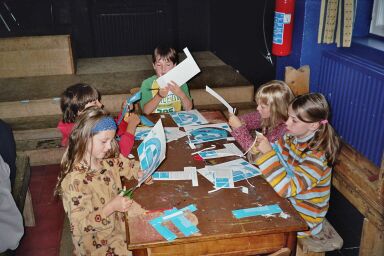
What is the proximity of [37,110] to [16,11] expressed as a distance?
2108mm

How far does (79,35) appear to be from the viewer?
244 inches

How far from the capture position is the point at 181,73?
119 inches

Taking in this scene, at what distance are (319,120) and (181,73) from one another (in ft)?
4.02

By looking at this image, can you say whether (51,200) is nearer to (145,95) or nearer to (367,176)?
(145,95)

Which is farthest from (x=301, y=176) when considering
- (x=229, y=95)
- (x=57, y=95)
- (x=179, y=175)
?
(x=57, y=95)

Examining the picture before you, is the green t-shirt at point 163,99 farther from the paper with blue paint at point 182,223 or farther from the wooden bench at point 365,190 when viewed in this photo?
the paper with blue paint at point 182,223

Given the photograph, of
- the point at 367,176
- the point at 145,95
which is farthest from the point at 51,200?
the point at 367,176

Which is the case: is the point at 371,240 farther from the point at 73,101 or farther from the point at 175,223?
the point at 73,101

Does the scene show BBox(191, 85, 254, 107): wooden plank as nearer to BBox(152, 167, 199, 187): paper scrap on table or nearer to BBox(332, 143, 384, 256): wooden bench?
BBox(332, 143, 384, 256): wooden bench

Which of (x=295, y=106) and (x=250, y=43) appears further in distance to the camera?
(x=250, y=43)

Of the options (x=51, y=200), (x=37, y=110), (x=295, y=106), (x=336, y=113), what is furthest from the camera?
(x=37, y=110)

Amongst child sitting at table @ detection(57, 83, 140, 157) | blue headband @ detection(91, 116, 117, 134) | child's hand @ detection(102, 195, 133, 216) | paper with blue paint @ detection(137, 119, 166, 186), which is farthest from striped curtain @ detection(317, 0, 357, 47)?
child's hand @ detection(102, 195, 133, 216)

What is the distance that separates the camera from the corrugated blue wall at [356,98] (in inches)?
100

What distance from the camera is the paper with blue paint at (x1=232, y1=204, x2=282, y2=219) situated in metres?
1.80
